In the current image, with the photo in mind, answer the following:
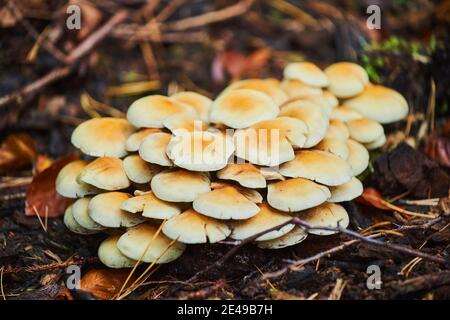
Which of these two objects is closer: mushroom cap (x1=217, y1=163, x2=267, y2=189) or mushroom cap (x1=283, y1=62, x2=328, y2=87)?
mushroom cap (x1=217, y1=163, x2=267, y2=189)

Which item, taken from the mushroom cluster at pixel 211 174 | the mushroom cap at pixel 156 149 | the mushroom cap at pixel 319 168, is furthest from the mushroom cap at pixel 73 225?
the mushroom cap at pixel 319 168

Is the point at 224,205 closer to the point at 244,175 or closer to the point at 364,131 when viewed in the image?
the point at 244,175

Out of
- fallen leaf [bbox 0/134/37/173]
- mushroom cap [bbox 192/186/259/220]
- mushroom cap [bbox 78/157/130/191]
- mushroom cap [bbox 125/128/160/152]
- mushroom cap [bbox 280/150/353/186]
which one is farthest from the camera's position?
fallen leaf [bbox 0/134/37/173]

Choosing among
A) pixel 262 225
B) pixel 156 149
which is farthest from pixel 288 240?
pixel 156 149

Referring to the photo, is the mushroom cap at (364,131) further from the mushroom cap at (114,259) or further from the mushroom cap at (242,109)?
the mushroom cap at (114,259)

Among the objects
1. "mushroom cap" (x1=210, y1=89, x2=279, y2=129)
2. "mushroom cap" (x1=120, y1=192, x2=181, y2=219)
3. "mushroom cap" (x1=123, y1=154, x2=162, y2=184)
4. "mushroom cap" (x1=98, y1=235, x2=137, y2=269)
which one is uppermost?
"mushroom cap" (x1=210, y1=89, x2=279, y2=129)

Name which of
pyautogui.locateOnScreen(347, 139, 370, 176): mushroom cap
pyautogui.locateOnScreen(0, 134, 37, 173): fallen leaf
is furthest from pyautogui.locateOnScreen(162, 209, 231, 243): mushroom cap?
pyautogui.locateOnScreen(0, 134, 37, 173): fallen leaf

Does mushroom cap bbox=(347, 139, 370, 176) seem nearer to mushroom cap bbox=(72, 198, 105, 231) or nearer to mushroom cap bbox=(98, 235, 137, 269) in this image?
mushroom cap bbox=(98, 235, 137, 269)
